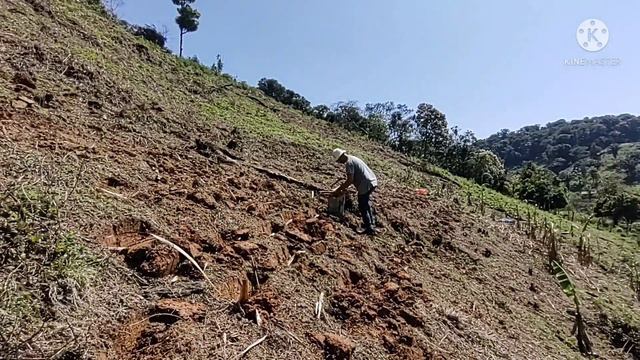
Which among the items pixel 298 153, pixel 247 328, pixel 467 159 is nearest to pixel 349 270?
pixel 247 328

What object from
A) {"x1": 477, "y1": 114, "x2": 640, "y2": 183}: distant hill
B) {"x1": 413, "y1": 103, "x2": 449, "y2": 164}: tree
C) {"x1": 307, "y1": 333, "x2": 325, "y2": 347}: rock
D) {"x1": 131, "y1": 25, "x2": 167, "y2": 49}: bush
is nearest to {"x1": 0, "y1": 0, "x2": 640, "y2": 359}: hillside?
{"x1": 307, "y1": 333, "x2": 325, "y2": 347}: rock

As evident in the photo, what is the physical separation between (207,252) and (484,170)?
21.4 m

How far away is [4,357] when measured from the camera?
2.04 m

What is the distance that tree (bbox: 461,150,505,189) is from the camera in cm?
2233

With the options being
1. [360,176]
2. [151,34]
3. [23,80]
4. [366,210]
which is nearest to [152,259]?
[360,176]

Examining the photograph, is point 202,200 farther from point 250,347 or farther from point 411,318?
point 411,318

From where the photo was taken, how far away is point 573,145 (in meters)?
67.2

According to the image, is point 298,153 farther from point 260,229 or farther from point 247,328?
point 247,328

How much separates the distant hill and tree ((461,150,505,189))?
33.9 meters

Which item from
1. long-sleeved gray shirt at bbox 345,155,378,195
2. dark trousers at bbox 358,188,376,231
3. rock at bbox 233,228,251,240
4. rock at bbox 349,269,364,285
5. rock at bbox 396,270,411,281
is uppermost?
long-sleeved gray shirt at bbox 345,155,378,195

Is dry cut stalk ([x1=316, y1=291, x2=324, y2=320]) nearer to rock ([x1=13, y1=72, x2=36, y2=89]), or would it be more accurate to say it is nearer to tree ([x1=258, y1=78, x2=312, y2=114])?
rock ([x1=13, y1=72, x2=36, y2=89])

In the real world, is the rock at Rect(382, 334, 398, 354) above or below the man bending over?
below

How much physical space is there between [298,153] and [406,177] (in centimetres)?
380

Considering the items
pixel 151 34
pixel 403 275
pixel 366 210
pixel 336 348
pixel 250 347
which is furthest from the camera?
pixel 151 34
